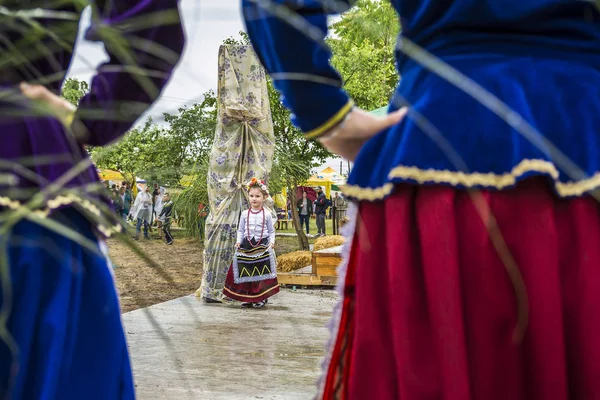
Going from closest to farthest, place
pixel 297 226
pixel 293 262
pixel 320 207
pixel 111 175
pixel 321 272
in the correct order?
pixel 111 175, pixel 321 272, pixel 293 262, pixel 297 226, pixel 320 207

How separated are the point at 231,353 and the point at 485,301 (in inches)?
163

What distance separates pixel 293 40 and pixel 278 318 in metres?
6.00

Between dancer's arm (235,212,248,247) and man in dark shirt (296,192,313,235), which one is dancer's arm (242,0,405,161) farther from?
man in dark shirt (296,192,313,235)

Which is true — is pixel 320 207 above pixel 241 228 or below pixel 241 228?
above

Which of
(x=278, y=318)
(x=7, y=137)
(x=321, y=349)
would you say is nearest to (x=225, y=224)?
(x=278, y=318)

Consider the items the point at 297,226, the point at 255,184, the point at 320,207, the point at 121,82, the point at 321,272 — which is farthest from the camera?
the point at 320,207

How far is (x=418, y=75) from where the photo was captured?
1.20m

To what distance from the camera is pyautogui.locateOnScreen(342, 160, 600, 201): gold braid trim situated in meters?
1.07

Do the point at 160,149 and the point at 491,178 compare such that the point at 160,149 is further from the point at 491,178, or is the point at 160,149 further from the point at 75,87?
the point at 491,178

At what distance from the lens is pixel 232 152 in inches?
321

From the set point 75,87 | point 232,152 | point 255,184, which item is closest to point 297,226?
point 232,152

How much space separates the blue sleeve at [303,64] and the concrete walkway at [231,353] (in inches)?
62.2

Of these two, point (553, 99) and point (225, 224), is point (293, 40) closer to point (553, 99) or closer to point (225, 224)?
point (553, 99)

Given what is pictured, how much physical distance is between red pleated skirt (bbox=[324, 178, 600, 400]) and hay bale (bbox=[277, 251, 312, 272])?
880 cm
